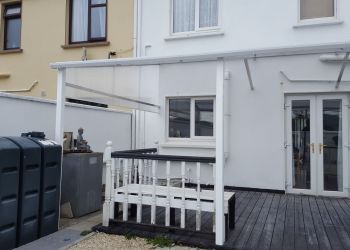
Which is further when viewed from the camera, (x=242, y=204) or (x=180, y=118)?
(x=180, y=118)

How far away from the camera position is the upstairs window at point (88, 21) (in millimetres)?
9078

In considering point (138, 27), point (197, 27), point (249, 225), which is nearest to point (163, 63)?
point (249, 225)

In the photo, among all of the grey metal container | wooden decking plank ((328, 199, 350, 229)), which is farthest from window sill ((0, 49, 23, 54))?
wooden decking plank ((328, 199, 350, 229))

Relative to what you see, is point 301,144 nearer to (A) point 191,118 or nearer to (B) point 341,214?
(B) point 341,214

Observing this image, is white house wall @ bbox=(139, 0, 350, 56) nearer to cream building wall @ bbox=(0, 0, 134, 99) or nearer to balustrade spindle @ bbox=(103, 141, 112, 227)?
cream building wall @ bbox=(0, 0, 134, 99)

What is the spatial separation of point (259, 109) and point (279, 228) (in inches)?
127

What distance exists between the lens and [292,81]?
7090 millimetres

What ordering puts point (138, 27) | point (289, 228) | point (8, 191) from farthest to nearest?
point (138, 27), point (289, 228), point (8, 191)

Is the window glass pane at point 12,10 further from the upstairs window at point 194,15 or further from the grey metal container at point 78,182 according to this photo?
the grey metal container at point 78,182

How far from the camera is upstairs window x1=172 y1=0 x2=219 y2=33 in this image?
8.02 m

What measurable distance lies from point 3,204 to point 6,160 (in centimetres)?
51

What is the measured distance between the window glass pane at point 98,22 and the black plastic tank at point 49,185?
510 cm

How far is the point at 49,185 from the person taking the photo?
4613 millimetres

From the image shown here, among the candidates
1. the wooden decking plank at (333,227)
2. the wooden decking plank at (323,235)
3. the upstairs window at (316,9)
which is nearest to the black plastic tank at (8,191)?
the wooden decking plank at (323,235)
